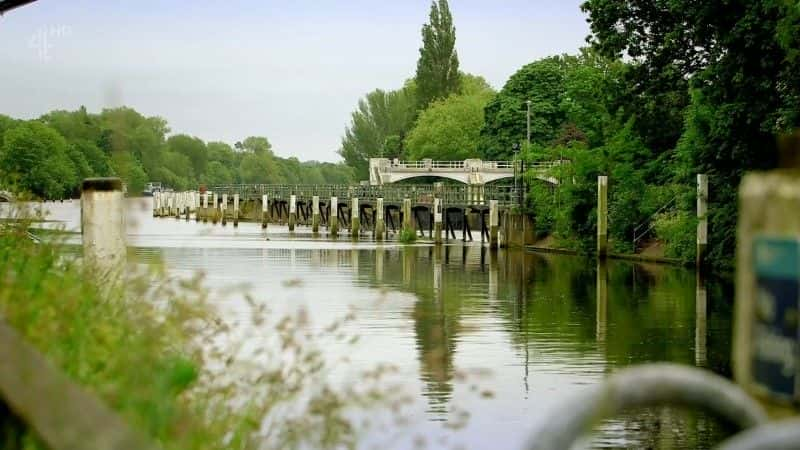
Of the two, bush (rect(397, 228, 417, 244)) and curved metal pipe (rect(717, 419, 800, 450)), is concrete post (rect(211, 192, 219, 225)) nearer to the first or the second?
curved metal pipe (rect(717, 419, 800, 450))

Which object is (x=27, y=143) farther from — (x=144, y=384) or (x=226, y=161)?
(x=226, y=161)

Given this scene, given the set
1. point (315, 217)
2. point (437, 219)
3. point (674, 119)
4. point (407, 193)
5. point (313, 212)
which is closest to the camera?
point (674, 119)

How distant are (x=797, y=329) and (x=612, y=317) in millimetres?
24418

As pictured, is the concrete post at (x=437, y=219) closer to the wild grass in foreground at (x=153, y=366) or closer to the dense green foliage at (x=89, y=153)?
the dense green foliage at (x=89, y=153)

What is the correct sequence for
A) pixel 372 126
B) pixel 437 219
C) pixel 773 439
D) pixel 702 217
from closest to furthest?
pixel 773 439
pixel 702 217
pixel 437 219
pixel 372 126

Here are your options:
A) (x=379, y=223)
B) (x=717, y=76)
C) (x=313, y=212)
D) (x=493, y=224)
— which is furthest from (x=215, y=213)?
(x=313, y=212)

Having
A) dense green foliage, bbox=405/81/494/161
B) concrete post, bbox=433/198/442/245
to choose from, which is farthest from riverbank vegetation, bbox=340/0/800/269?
dense green foliage, bbox=405/81/494/161

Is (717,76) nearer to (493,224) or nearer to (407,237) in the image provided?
(493,224)

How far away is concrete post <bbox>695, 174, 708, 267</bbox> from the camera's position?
129 ft

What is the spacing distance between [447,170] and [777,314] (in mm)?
105364

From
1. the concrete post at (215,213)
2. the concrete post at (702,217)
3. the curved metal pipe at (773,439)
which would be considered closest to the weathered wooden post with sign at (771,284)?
the curved metal pipe at (773,439)

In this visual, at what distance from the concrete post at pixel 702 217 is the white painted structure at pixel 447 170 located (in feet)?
200

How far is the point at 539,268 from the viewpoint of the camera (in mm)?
44844

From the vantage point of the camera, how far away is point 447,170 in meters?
108
